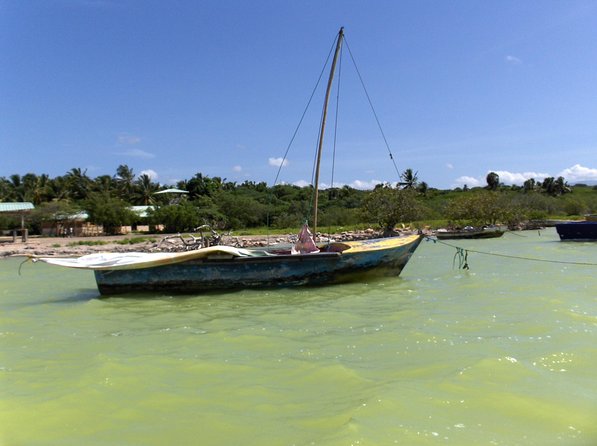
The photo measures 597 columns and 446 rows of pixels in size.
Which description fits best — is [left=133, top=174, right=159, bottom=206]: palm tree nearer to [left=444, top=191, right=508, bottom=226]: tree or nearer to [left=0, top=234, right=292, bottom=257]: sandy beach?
[left=0, top=234, right=292, bottom=257]: sandy beach

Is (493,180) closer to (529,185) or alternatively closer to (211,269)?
(529,185)

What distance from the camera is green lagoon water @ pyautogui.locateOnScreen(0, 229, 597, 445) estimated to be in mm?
3641

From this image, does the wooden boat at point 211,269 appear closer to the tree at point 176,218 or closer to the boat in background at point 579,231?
the boat in background at point 579,231

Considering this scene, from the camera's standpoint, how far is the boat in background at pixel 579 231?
25.2m

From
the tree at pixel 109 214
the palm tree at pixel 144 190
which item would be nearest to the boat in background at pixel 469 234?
the tree at pixel 109 214

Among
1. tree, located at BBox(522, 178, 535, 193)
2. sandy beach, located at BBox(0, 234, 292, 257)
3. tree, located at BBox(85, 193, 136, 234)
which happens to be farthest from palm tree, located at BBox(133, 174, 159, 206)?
tree, located at BBox(522, 178, 535, 193)

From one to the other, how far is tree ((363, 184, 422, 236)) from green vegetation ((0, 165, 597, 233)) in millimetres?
72

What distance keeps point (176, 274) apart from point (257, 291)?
1732 millimetres

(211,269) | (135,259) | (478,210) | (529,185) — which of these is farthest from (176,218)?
(529,185)

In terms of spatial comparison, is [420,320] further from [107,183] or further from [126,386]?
[107,183]

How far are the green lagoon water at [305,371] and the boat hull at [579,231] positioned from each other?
1828 cm

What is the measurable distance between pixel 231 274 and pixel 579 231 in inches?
887

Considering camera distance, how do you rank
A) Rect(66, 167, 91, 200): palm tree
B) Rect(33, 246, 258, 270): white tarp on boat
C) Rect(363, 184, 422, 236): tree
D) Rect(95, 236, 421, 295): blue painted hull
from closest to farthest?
1. Rect(33, 246, 258, 270): white tarp on boat
2. Rect(95, 236, 421, 295): blue painted hull
3. Rect(363, 184, 422, 236): tree
4. Rect(66, 167, 91, 200): palm tree

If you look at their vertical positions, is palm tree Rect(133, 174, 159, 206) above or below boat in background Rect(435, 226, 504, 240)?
above
